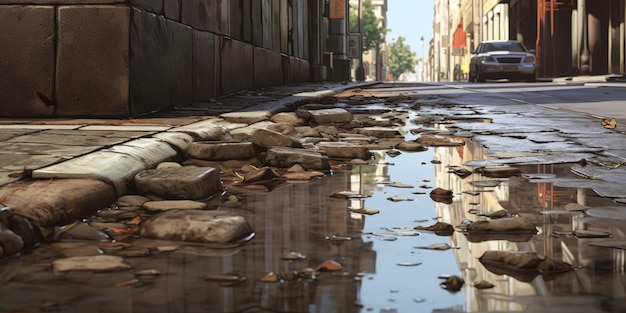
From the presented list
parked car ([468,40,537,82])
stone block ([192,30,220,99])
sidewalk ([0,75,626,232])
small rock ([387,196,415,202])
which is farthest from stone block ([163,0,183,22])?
parked car ([468,40,537,82])

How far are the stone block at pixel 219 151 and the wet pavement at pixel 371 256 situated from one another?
1.77ft

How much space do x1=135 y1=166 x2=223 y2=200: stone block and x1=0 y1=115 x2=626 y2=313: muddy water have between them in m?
0.10

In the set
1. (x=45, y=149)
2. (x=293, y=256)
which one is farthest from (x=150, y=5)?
(x=293, y=256)

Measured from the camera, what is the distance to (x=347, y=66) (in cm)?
2811

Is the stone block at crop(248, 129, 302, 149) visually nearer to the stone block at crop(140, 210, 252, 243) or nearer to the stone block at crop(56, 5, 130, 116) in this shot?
the stone block at crop(56, 5, 130, 116)

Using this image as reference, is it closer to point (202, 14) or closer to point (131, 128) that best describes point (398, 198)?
point (131, 128)

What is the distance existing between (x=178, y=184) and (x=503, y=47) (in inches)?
914

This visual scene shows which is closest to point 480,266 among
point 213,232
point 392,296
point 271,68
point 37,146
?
point 392,296

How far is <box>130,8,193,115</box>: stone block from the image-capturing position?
5.64 m

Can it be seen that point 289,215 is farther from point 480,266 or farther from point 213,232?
point 480,266

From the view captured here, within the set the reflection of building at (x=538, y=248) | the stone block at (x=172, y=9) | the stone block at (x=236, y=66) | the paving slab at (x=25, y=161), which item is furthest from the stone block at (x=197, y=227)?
the stone block at (x=236, y=66)

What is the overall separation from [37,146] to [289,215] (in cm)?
146

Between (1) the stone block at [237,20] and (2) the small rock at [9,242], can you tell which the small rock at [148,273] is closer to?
(2) the small rock at [9,242]

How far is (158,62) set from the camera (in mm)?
6164
